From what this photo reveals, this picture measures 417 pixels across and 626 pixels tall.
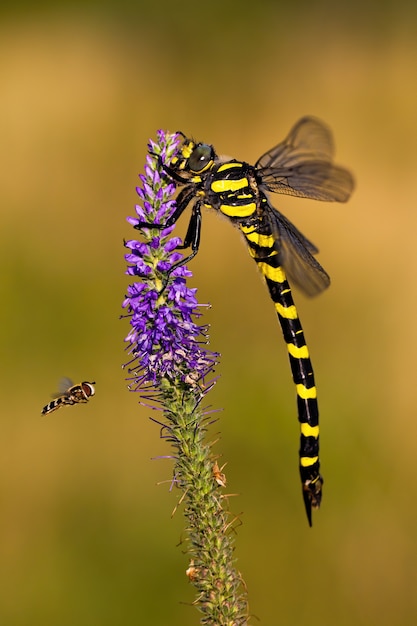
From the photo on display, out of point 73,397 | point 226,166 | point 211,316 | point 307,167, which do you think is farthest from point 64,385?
point 211,316

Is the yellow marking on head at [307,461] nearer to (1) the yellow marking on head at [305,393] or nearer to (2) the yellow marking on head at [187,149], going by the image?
(1) the yellow marking on head at [305,393]

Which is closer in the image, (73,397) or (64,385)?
(73,397)

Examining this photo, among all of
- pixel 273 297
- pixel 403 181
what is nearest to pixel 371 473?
pixel 273 297

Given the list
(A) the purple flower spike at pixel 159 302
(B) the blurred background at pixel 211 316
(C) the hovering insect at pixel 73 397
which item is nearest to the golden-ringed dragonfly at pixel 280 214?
(A) the purple flower spike at pixel 159 302

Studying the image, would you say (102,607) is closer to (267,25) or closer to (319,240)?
(319,240)

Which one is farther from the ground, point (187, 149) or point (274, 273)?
point (187, 149)

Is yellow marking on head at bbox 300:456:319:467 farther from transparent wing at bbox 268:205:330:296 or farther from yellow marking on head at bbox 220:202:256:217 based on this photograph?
yellow marking on head at bbox 220:202:256:217

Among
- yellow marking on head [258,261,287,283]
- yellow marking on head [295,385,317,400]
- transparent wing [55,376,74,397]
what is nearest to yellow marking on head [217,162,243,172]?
yellow marking on head [258,261,287,283]

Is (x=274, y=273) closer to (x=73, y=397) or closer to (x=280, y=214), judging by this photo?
(x=280, y=214)
